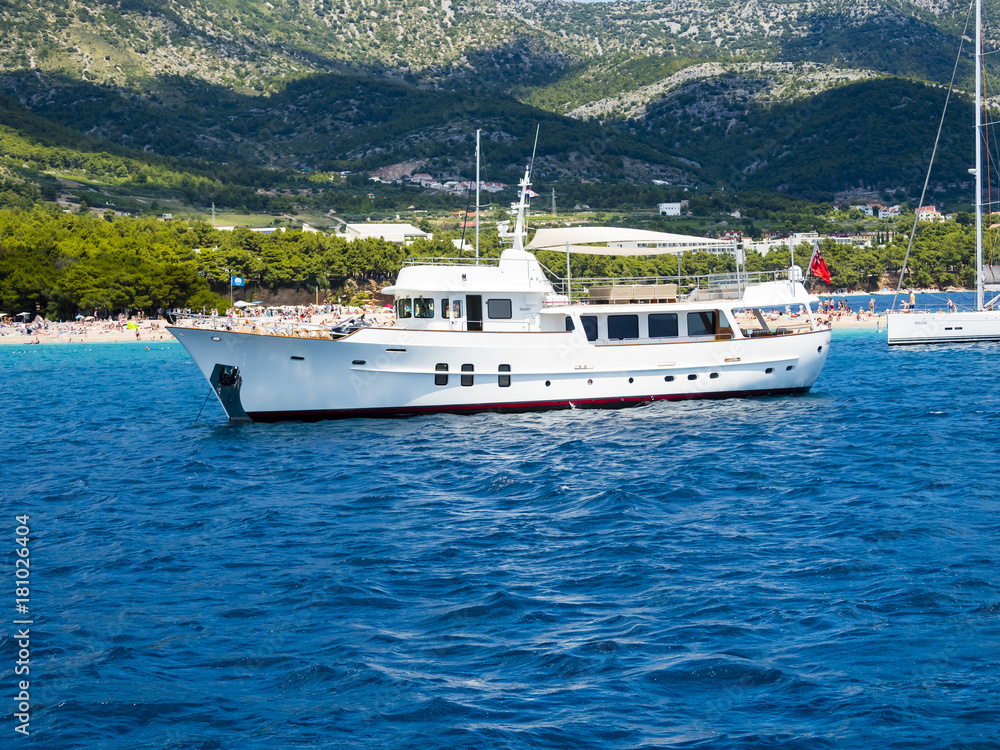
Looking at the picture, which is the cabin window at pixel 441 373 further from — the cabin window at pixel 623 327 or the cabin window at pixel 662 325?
the cabin window at pixel 662 325

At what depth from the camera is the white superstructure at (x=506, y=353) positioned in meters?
28.1

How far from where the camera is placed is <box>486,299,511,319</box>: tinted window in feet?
98.0

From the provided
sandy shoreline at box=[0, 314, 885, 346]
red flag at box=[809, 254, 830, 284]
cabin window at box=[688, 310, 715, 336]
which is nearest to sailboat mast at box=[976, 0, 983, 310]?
sandy shoreline at box=[0, 314, 885, 346]

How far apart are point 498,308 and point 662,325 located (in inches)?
222

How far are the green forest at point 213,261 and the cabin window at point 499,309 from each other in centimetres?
5624

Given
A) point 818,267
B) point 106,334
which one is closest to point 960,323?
point 818,267

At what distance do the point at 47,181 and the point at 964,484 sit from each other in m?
169

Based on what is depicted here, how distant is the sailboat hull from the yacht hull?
94.6ft

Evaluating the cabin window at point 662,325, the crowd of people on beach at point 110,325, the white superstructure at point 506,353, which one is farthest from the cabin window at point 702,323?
the crowd of people on beach at point 110,325

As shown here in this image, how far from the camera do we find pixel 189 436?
1121 inches

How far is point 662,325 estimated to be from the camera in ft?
101

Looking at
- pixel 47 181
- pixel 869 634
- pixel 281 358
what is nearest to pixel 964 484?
pixel 869 634

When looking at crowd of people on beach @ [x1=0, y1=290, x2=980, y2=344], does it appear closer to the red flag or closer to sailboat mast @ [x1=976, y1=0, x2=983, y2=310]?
sailboat mast @ [x1=976, y1=0, x2=983, y2=310]

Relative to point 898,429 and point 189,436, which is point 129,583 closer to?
point 189,436
